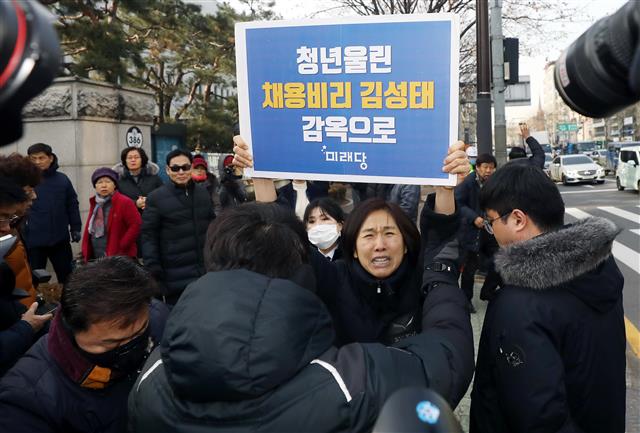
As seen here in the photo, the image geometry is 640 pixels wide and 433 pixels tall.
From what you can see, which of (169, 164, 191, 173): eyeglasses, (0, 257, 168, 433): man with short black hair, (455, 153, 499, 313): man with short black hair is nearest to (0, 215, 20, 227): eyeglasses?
(0, 257, 168, 433): man with short black hair

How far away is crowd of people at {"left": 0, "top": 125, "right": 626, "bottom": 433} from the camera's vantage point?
1.24 metres

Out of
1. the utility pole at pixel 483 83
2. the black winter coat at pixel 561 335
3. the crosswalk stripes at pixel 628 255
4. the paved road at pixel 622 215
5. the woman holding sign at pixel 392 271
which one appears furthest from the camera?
the utility pole at pixel 483 83

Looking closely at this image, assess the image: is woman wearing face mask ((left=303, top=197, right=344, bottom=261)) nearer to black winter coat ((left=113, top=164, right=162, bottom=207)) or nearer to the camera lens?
the camera lens

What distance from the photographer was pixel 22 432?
1.62 metres

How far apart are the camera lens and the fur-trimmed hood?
27.7 inches

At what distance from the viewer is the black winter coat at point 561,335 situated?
1.78 m

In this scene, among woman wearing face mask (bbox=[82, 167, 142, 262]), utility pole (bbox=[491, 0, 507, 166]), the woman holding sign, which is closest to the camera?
the woman holding sign

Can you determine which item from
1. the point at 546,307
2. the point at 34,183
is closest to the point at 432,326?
→ the point at 546,307

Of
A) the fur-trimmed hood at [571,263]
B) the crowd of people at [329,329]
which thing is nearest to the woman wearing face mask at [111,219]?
the crowd of people at [329,329]

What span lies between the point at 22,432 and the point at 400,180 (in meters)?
1.66

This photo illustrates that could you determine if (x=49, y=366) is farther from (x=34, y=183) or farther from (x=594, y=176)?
(x=594, y=176)

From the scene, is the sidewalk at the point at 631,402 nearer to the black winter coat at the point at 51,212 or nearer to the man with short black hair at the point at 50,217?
the man with short black hair at the point at 50,217

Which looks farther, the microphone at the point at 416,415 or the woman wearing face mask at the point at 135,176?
the woman wearing face mask at the point at 135,176

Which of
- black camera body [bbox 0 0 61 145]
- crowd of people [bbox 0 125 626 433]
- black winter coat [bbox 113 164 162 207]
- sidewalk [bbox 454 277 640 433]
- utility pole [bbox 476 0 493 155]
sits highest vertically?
utility pole [bbox 476 0 493 155]
